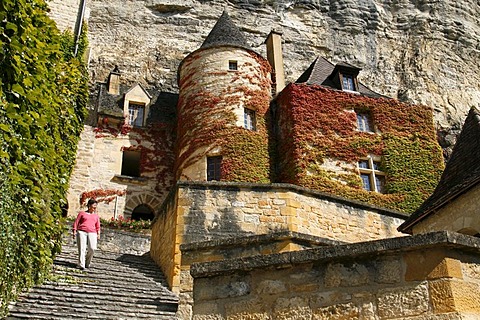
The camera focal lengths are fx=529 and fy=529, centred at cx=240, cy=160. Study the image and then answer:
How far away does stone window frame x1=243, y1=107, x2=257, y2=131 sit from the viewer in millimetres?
20056

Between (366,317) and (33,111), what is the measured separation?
18.8ft

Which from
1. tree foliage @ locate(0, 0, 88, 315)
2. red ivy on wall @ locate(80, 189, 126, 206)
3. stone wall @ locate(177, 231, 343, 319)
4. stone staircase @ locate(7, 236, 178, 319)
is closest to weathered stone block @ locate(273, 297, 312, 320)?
tree foliage @ locate(0, 0, 88, 315)

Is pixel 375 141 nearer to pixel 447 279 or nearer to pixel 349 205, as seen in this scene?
pixel 349 205

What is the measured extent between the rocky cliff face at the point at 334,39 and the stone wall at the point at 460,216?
1848 centimetres

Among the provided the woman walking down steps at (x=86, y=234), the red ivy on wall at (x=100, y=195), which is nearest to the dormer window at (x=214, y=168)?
the red ivy on wall at (x=100, y=195)

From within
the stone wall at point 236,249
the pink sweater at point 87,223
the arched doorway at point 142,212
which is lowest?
the stone wall at point 236,249

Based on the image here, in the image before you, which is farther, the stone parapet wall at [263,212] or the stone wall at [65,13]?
the stone wall at [65,13]

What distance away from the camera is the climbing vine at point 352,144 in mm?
18797

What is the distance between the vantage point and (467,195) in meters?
8.93

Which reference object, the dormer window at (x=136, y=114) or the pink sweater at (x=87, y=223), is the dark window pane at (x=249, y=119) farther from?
the pink sweater at (x=87, y=223)

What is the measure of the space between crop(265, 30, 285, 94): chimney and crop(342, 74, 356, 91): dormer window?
250cm

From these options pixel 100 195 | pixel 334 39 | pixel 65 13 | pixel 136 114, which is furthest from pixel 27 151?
pixel 334 39

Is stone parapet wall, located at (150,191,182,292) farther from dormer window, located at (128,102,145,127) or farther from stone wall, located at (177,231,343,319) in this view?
dormer window, located at (128,102,145,127)

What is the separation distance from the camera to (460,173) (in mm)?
9648
